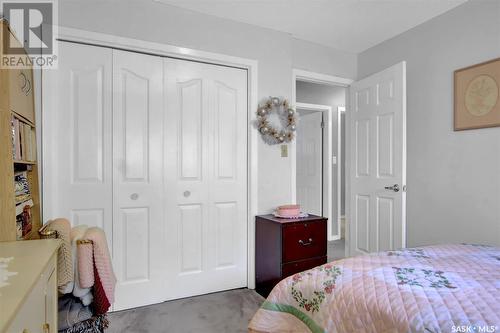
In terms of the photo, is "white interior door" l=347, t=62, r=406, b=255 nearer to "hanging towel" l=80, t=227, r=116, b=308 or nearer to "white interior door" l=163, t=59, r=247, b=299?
"white interior door" l=163, t=59, r=247, b=299

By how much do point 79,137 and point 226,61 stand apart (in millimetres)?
1325

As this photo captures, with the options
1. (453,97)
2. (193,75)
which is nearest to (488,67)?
(453,97)

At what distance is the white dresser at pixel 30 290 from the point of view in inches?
30.3

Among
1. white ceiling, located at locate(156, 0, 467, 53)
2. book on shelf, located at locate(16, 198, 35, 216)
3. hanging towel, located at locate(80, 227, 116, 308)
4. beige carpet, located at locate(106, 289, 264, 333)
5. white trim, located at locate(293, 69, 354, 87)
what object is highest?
white ceiling, located at locate(156, 0, 467, 53)

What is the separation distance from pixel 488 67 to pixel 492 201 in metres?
0.98

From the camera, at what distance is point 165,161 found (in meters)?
2.45

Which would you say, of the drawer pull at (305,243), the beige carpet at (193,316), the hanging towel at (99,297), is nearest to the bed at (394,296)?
the hanging towel at (99,297)

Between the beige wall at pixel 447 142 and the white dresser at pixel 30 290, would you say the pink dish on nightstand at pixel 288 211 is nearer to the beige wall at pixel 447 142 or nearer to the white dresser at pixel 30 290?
the beige wall at pixel 447 142

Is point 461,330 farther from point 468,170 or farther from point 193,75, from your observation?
point 193,75

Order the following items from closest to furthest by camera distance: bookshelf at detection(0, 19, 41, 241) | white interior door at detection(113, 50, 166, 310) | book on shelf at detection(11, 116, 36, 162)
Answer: bookshelf at detection(0, 19, 41, 241), book on shelf at detection(11, 116, 36, 162), white interior door at detection(113, 50, 166, 310)

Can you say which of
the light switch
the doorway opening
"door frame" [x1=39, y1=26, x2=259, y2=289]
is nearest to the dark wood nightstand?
"door frame" [x1=39, y1=26, x2=259, y2=289]

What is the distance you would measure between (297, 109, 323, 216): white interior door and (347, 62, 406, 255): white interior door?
1.19 m

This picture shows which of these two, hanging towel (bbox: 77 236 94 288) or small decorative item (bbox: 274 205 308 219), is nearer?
hanging towel (bbox: 77 236 94 288)

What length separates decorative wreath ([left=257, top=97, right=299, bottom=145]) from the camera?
275cm
